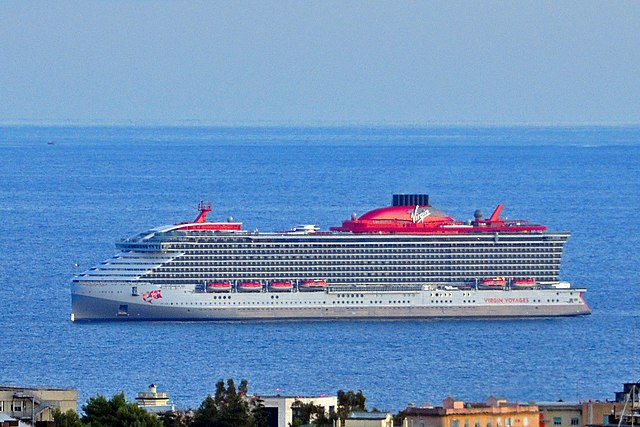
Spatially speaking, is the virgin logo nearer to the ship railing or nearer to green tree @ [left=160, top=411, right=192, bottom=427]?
the ship railing

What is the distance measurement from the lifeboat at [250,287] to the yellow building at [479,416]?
49.0 m

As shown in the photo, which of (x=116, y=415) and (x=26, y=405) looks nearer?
(x=26, y=405)

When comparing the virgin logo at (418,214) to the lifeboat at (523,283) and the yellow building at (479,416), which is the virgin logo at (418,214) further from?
the yellow building at (479,416)

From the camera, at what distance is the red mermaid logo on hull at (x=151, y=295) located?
83.1 metres

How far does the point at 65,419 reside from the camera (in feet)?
113

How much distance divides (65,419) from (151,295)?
49.0 m

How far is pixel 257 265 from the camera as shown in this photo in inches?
3401

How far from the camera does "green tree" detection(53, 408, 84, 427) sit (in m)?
34.2

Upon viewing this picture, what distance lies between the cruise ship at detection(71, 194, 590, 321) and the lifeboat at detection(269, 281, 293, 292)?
0.10 feet

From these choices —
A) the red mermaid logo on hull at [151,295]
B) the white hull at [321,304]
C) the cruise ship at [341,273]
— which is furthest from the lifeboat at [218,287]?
the red mermaid logo on hull at [151,295]

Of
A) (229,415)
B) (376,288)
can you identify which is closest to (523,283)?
(376,288)

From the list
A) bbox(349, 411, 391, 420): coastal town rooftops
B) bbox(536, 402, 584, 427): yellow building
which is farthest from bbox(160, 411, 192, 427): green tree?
bbox(536, 402, 584, 427): yellow building

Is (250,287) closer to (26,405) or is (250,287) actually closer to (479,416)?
(26,405)

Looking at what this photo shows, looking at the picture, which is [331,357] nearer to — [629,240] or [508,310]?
[508,310]
